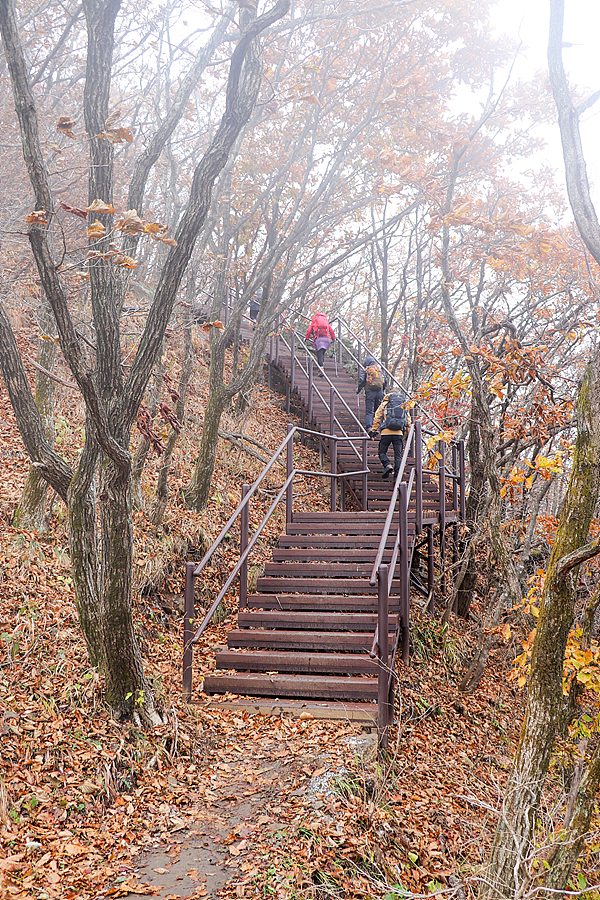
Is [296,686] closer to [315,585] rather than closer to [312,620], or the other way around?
[312,620]

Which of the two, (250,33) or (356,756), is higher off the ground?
(250,33)

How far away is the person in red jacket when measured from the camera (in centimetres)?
1462

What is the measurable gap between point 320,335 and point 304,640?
31.0 ft

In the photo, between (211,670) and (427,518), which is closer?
(211,670)

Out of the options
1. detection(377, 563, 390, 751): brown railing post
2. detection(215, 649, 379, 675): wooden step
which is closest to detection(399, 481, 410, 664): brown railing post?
detection(215, 649, 379, 675): wooden step

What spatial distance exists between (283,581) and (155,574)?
5.39 feet

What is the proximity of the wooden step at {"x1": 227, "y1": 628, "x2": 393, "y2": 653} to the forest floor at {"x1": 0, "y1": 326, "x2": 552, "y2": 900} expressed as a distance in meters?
0.77

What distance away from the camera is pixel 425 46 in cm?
1112

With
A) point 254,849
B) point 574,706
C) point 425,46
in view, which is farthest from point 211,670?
point 425,46

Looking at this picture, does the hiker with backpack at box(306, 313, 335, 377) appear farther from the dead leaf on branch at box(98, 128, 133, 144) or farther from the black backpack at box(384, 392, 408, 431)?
the dead leaf on branch at box(98, 128, 133, 144)

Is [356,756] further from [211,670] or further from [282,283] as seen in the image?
[282,283]

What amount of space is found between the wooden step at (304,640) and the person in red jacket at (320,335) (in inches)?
347

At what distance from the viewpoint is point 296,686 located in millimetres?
5926

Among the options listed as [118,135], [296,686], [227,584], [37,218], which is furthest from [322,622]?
[118,135]
